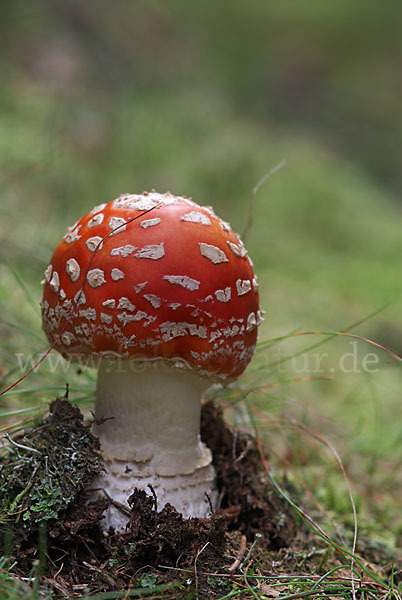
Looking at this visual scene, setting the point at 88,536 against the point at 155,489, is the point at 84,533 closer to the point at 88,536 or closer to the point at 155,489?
the point at 88,536

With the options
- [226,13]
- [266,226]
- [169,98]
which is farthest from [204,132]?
[226,13]

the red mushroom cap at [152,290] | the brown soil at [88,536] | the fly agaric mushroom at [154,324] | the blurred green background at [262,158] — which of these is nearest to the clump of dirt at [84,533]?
the brown soil at [88,536]

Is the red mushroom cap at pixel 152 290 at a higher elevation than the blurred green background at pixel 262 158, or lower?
lower

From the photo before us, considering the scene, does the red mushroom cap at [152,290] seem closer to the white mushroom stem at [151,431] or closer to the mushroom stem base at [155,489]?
the white mushroom stem at [151,431]

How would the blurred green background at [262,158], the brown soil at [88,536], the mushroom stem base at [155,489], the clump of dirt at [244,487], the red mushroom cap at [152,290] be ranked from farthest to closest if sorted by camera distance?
the blurred green background at [262,158], the clump of dirt at [244,487], the mushroom stem base at [155,489], the red mushroom cap at [152,290], the brown soil at [88,536]

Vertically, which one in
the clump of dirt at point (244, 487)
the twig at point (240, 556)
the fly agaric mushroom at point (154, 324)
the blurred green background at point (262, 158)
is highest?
the blurred green background at point (262, 158)

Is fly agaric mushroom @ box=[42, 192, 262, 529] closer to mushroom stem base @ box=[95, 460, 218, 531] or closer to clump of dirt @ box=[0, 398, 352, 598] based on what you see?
mushroom stem base @ box=[95, 460, 218, 531]

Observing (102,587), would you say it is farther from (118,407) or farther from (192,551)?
(118,407)

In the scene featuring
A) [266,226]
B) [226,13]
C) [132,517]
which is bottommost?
[132,517]
